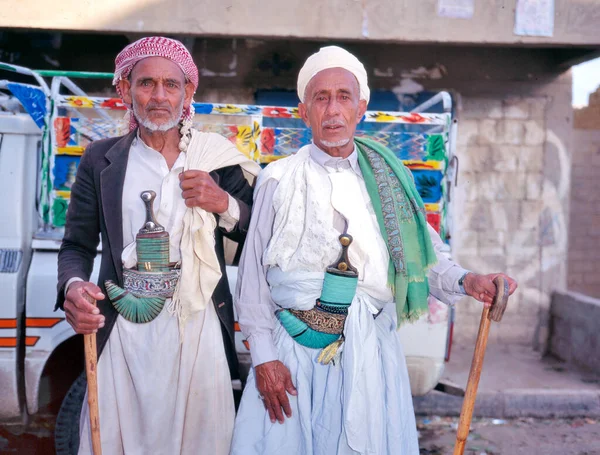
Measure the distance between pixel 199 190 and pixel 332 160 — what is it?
528mm

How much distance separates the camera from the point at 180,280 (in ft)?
7.16

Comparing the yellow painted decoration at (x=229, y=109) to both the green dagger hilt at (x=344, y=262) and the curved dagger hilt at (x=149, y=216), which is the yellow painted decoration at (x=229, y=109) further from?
the green dagger hilt at (x=344, y=262)

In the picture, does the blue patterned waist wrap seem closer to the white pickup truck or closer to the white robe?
the white robe

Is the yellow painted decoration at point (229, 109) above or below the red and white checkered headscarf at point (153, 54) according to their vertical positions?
above

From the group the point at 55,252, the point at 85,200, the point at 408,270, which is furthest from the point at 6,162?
the point at 408,270

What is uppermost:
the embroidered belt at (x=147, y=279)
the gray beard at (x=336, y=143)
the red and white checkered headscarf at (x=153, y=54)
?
the red and white checkered headscarf at (x=153, y=54)

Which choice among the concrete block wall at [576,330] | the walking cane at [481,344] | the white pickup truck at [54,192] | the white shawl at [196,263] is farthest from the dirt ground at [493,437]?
the white shawl at [196,263]

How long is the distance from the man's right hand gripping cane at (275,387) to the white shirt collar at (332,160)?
753 millimetres

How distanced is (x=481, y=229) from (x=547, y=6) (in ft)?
7.69

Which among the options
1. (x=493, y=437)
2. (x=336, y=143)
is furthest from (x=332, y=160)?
(x=493, y=437)

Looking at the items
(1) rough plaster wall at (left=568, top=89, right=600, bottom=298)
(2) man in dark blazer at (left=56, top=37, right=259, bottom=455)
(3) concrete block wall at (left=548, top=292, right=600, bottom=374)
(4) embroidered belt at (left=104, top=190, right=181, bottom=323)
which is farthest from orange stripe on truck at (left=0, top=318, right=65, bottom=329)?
(1) rough plaster wall at (left=568, top=89, right=600, bottom=298)

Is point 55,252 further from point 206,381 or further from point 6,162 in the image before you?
point 206,381

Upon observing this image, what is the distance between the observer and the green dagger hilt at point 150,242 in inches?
84.1

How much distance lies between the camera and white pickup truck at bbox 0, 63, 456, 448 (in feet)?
10.2
